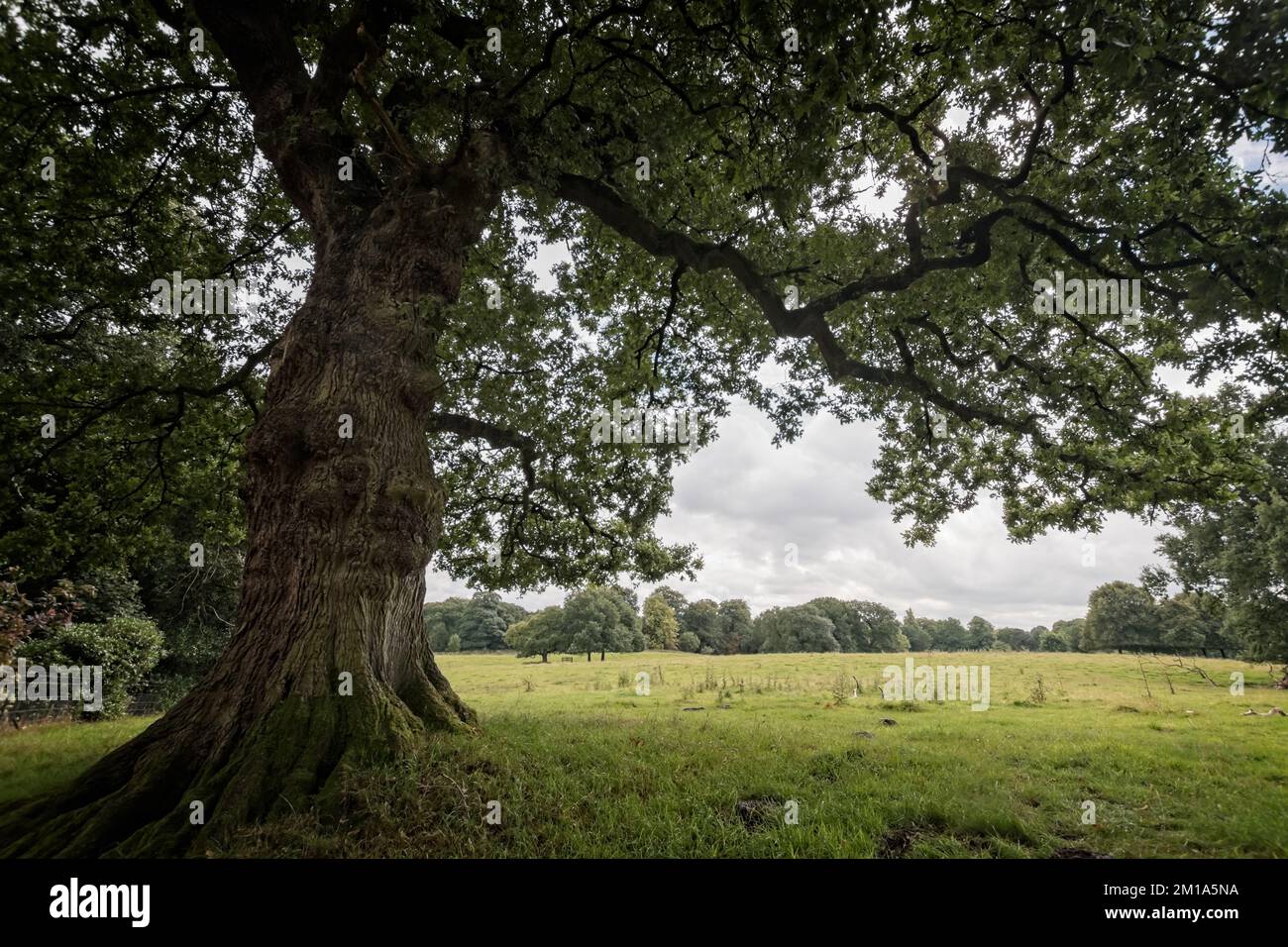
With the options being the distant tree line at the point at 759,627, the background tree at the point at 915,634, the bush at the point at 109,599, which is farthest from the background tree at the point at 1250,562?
the background tree at the point at 915,634

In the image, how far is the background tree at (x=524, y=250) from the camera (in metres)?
4.69

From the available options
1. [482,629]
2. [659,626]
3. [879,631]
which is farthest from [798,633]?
[482,629]

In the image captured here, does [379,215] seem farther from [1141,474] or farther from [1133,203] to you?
[1141,474]

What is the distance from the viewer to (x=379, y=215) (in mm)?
6598

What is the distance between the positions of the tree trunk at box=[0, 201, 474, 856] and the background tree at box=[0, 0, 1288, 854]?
1.5 inches

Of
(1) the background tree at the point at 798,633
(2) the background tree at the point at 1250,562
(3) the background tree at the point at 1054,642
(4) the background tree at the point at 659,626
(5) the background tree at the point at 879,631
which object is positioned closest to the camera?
(2) the background tree at the point at 1250,562

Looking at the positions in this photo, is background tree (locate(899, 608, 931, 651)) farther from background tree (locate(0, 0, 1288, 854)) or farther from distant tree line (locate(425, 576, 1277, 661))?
background tree (locate(0, 0, 1288, 854))

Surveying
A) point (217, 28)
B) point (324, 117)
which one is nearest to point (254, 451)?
point (324, 117)

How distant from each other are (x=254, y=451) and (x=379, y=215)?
3.59 m

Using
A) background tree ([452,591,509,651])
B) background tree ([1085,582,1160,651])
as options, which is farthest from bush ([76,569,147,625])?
background tree ([1085,582,1160,651])

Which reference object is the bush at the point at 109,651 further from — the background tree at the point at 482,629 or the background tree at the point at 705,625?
the background tree at the point at 705,625

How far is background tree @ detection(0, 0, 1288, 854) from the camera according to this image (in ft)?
15.4

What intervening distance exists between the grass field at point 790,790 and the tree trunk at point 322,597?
0.60 m

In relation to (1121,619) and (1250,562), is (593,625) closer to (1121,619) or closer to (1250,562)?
(1250,562)
